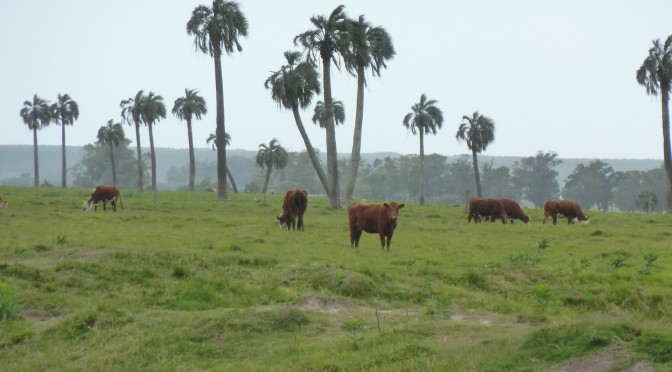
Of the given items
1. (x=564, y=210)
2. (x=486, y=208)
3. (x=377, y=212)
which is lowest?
(x=564, y=210)

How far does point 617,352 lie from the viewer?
798 cm

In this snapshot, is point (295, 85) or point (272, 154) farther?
point (272, 154)

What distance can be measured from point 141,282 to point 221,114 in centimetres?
3697

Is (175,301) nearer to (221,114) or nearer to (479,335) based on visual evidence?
(479,335)

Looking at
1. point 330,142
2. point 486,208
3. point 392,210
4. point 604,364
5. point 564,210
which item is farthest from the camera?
point 330,142

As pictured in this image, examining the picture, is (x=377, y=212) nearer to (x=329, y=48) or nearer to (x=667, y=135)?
(x=329, y=48)

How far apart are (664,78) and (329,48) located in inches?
926

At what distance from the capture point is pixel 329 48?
43531mm

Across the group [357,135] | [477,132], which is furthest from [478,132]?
[357,135]

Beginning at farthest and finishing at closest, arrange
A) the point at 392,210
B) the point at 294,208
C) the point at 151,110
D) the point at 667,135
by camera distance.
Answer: the point at 151,110 < the point at 667,135 < the point at 294,208 < the point at 392,210

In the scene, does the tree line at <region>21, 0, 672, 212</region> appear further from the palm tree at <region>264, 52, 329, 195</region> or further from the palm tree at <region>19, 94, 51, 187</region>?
the palm tree at <region>19, 94, 51, 187</region>

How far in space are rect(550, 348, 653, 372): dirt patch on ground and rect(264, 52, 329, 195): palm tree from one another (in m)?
35.9

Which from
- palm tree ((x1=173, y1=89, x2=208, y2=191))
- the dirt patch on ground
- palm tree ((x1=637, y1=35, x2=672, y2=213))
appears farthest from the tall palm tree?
the dirt patch on ground

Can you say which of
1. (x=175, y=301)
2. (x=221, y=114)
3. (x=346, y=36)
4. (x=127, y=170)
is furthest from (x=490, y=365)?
(x=127, y=170)
